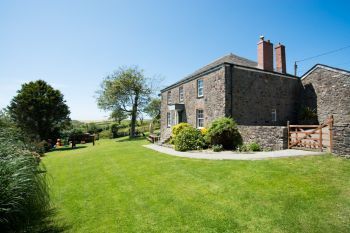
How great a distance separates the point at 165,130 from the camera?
89.0 ft

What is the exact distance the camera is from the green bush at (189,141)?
15445 millimetres

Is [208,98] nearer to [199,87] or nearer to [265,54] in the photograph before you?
[199,87]

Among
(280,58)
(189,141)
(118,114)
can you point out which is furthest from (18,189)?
(118,114)

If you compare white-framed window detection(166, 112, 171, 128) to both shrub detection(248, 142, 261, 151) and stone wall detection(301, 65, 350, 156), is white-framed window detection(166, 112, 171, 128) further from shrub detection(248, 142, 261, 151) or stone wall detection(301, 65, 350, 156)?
stone wall detection(301, 65, 350, 156)

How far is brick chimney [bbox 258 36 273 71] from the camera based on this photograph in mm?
19250

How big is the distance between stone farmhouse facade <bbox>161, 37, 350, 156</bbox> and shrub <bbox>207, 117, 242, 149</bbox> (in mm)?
586

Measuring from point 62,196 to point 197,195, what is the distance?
460 centimetres

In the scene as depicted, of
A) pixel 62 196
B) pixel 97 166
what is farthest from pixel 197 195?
pixel 97 166

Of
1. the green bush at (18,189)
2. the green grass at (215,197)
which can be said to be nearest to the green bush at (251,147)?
the green grass at (215,197)

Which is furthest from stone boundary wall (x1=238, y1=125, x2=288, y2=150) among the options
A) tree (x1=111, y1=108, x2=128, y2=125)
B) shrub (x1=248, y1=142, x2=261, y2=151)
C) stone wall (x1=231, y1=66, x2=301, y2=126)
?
tree (x1=111, y1=108, x2=128, y2=125)

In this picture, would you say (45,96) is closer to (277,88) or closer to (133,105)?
(133,105)

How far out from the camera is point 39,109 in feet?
91.9

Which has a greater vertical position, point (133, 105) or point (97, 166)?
point (133, 105)

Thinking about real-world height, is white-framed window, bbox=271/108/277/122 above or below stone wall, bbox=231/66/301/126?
below
